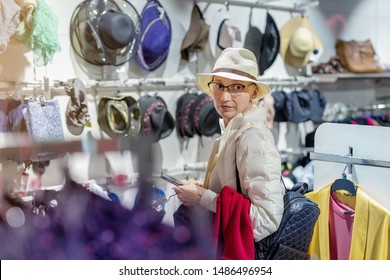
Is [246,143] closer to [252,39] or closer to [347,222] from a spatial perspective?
[347,222]

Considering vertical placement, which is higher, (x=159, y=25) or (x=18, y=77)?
(x=159, y=25)

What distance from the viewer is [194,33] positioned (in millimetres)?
2516

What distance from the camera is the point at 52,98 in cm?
218

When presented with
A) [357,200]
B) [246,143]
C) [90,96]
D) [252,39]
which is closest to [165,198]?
[246,143]

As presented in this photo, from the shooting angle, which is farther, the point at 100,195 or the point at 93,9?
the point at 93,9

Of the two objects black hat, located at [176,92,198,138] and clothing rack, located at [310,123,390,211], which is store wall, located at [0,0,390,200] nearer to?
black hat, located at [176,92,198,138]

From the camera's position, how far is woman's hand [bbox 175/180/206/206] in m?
1.32

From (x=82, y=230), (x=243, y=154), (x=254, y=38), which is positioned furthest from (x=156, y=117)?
(x=82, y=230)

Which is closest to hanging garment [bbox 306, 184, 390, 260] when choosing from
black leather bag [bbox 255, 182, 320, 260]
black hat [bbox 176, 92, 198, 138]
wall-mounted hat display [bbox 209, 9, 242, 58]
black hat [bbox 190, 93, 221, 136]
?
black leather bag [bbox 255, 182, 320, 260]

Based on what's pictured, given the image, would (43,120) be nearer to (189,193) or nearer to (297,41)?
(189,193)

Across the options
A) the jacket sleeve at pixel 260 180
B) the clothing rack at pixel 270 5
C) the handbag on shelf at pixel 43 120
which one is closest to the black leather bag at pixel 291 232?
the jacket sleeve at pixel 260 180

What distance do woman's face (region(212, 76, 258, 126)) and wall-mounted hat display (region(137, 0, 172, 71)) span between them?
3.73 feet

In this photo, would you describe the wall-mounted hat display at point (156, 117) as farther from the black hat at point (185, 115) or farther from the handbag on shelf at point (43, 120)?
the handbag on shelf at point (43, 120)
